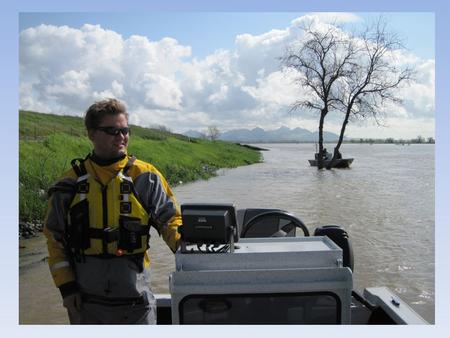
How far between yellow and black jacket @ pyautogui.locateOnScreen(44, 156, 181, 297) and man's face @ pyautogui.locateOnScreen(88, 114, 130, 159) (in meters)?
0.05

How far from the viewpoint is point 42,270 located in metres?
7.20

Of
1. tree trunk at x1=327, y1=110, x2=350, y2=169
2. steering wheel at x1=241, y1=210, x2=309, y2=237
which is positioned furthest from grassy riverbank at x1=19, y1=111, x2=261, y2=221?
tree trunk at x1=327, y1=110, x2=350, y2=169

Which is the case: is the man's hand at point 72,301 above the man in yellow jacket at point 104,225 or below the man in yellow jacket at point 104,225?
below

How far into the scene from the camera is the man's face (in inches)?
97.9

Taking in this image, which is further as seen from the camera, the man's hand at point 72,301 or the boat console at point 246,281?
the man's hand at point 72,301

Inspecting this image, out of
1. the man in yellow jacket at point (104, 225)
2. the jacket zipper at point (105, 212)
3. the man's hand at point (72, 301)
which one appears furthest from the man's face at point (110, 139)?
the man's hand at point (72, 301)

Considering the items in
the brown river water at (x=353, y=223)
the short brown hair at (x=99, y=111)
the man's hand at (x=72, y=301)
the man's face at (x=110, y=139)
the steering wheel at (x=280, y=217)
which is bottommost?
the brown river water at (x=353, y=223)

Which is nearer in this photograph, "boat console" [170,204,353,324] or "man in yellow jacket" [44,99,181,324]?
"boat console" [170,204,353,324]

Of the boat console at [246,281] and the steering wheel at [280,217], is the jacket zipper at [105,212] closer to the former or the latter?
the boat console at [246,281]

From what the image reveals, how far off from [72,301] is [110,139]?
79cm

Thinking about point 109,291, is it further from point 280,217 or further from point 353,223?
point 353,223

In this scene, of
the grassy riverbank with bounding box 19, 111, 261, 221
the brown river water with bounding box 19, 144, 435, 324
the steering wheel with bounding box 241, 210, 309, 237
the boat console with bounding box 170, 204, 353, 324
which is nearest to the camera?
the boat console with bounding box 170, 204, 353, 324

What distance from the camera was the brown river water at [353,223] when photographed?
20.9ft

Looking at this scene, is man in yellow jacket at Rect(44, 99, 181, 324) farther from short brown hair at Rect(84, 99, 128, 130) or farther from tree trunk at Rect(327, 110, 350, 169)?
tree trunk at Rect(327, 110, 350, 169)
